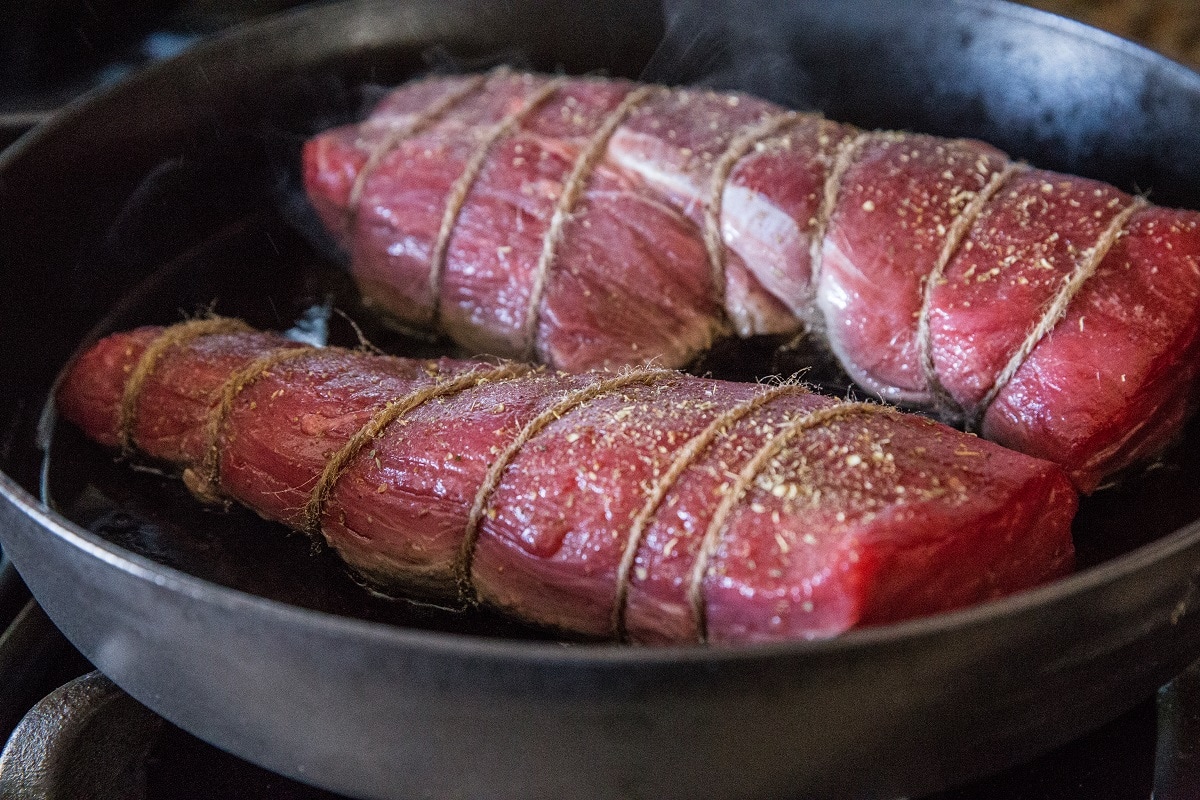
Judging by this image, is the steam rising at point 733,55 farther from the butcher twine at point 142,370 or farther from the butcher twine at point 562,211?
the butcher twine at point 142,370

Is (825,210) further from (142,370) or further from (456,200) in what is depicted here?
(142,370)

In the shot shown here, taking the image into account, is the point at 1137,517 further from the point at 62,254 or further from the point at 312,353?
the point at 62,254

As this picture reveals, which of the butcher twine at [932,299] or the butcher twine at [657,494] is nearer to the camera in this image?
the butcher twine at [657,494]

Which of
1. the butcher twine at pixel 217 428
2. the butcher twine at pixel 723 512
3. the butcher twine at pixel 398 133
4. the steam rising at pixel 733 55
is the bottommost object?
the butcher twine at pixel 217 428

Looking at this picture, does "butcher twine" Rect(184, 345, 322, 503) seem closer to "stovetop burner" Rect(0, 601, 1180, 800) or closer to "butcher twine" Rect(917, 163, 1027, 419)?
"stovetop burner" Rect(0, 601, 1180, 800)

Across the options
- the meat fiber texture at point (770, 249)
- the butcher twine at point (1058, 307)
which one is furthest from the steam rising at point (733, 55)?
the butcher twine at point (1058, 307)

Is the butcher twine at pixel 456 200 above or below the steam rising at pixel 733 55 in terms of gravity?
below
